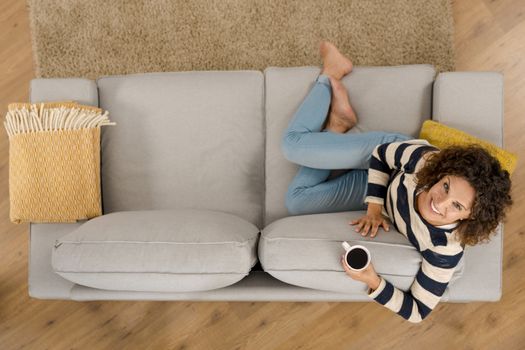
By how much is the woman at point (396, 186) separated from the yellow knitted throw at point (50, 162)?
61 centimetres

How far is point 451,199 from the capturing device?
1147 mm

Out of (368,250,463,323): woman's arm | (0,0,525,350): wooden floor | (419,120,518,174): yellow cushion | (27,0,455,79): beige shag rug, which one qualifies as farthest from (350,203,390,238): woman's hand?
(27,0,455,79): beige shag rug

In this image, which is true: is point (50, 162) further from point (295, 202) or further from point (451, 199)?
point (451, 199)

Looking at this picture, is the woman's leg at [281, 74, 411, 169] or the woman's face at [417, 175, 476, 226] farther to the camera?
the woman's leg at [281, 74, 411, 169]

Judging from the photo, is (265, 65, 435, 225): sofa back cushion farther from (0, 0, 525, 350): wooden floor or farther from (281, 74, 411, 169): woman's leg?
(0, 0, 525, 350): wooden floor

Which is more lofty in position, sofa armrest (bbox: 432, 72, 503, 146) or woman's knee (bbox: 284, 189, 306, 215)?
sofa armrest (bbox: 432, 72, 503, 146)

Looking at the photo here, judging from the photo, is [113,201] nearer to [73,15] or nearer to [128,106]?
[128,106]

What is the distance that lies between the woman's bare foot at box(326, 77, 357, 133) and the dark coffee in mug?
48cm

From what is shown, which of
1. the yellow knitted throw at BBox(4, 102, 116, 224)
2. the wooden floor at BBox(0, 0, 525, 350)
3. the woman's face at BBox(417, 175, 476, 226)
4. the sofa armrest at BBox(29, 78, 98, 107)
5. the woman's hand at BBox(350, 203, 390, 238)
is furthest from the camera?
the wooden floor at BBox(0, 0, 525, 350)

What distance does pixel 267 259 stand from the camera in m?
1.26

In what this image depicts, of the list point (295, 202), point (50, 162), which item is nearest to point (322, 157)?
point (295, 202)

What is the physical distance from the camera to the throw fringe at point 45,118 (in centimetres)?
140

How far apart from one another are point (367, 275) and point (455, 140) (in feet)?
1.48

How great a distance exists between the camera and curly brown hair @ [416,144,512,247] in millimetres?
1151
